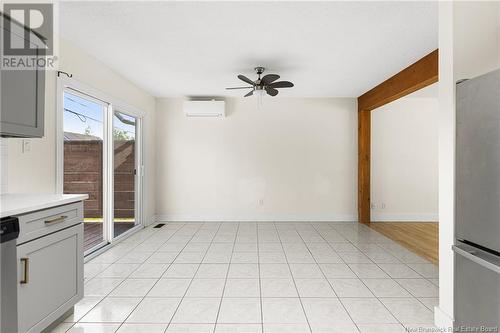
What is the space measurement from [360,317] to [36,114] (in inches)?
117

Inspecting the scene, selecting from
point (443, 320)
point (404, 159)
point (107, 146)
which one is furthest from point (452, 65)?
point (404, 159)

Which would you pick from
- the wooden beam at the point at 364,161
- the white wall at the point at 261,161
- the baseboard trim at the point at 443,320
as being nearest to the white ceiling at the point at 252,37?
the wooden beam at the point at 364,161

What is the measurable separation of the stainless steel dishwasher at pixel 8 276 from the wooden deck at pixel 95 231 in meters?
2.16

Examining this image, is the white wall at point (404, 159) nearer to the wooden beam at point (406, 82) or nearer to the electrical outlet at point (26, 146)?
the wooden beam at point (406, 82)

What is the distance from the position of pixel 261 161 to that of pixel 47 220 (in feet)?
13.4

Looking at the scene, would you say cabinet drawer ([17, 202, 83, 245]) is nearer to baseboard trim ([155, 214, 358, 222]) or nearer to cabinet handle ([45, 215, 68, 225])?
cabinet handle ([45, 215, 68, 225])

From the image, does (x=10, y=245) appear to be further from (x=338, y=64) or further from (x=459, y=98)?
(x=338, y=64)

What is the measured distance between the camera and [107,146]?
3797mm

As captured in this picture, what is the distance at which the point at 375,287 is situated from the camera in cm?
256

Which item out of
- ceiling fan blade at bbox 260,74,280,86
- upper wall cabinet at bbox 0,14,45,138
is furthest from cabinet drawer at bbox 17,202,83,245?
ceiling fan blade at bbox 260,74,280,86

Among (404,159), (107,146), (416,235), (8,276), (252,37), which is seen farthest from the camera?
(404,159)

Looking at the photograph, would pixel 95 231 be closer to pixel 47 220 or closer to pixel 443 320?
pixel 47 220

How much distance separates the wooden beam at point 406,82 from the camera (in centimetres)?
317

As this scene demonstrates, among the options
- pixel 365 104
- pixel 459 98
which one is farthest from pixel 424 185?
pixel 459 98
